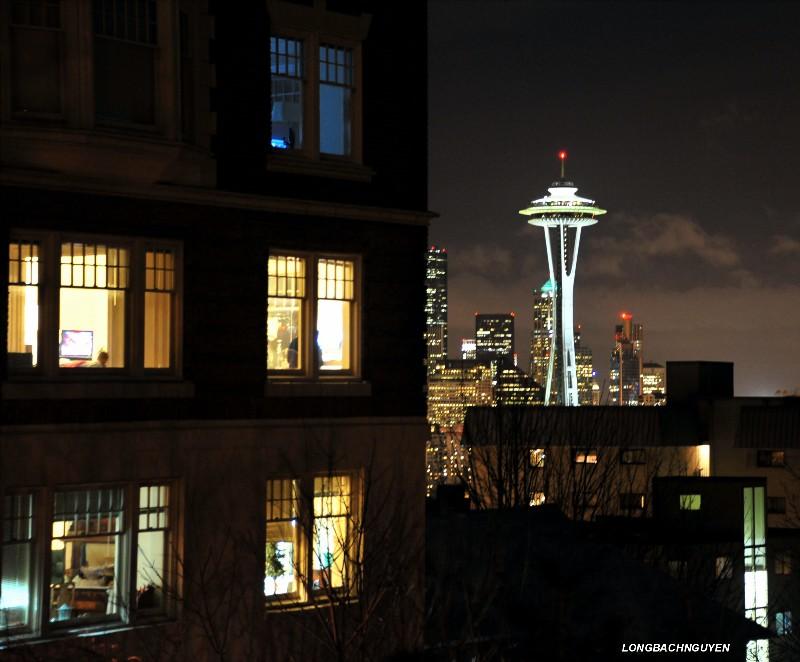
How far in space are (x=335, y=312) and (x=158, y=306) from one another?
3101mm

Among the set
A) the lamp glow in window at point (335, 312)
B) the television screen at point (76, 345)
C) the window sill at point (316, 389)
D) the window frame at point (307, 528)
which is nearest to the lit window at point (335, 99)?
the lamp glow in window at point (335, 312)

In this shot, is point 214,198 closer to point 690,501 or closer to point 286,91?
point 286,91

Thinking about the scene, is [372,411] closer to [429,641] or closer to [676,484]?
[429,641]

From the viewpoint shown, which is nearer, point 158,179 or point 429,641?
point 158,179

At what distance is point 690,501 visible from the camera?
5200 cm

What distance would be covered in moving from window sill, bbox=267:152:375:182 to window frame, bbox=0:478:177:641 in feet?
16.8

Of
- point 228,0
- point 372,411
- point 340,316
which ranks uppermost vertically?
point 228,0

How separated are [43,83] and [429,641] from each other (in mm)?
10008

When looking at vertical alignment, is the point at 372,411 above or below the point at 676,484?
above

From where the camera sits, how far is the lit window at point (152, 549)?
62.8ft

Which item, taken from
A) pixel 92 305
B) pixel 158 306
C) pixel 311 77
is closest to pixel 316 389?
pixel 158 306

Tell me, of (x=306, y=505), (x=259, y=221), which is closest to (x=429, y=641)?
(x=306, y=505)

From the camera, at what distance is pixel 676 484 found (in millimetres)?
51812

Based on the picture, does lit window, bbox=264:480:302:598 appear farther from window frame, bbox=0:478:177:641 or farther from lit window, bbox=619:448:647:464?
lit window, bbox=619:448:647:464
